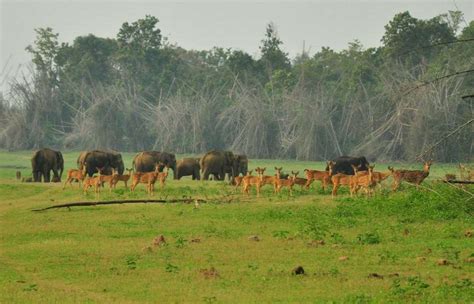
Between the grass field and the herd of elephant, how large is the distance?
1109 cm

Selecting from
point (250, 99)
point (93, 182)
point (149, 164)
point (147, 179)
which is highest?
point (250, 99)

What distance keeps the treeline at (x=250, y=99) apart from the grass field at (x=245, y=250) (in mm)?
23756

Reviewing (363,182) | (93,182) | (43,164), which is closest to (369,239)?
(363,182)

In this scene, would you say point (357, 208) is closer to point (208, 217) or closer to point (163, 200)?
point (208, 217)

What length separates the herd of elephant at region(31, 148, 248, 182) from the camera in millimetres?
38344

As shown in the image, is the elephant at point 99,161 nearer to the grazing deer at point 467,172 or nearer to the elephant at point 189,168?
the elephant at point 189,168

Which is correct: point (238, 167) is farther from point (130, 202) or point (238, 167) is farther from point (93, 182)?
point (130, 202)

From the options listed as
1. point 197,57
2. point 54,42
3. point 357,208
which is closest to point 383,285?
point 357,208

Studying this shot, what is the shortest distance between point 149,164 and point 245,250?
83.7 feet

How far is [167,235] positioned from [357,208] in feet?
17.2

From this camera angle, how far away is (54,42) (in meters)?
78.4

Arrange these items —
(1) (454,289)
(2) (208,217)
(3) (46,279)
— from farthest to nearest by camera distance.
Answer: (2) (208,217), (3) (46,279), (1) (454,289)

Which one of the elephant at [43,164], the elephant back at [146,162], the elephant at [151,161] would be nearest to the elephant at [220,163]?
the elephant at [151,161]

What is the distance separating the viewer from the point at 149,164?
42.4 meters
